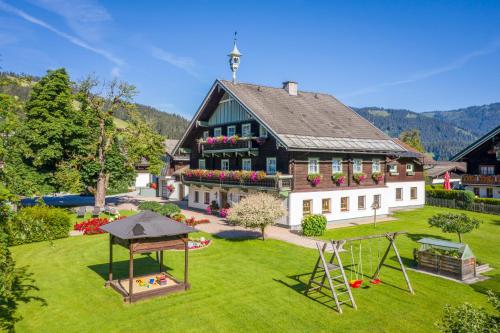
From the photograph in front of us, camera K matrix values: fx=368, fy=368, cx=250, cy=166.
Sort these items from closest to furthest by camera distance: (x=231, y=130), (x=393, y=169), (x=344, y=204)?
1. (x=344, y=204)
2. (x=231, y=130)
3. (x=393, y=169)

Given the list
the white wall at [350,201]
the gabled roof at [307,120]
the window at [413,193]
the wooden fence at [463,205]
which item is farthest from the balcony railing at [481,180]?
the gabled roof at [307,120]

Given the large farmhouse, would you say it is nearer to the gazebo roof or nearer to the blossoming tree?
the blossoming tree

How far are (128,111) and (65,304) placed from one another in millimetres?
27919

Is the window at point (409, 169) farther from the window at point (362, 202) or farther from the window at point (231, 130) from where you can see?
the window at point (231, 130)

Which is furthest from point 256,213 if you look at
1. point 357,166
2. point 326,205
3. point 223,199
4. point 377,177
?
point 377,177

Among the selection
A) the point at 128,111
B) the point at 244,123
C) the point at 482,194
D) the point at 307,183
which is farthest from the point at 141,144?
the point at 482,194

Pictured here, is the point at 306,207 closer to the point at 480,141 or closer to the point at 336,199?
the point at 336,199

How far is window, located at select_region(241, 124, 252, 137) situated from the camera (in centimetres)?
3306

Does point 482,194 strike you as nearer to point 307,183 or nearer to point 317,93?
point 317,93

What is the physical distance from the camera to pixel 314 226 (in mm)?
26344

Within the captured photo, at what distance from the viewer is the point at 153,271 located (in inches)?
727

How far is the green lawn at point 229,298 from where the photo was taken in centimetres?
1254

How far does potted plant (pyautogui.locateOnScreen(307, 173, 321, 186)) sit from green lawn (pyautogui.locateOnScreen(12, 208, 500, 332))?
854 centimetres

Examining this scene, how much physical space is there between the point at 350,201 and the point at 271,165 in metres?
7.95
